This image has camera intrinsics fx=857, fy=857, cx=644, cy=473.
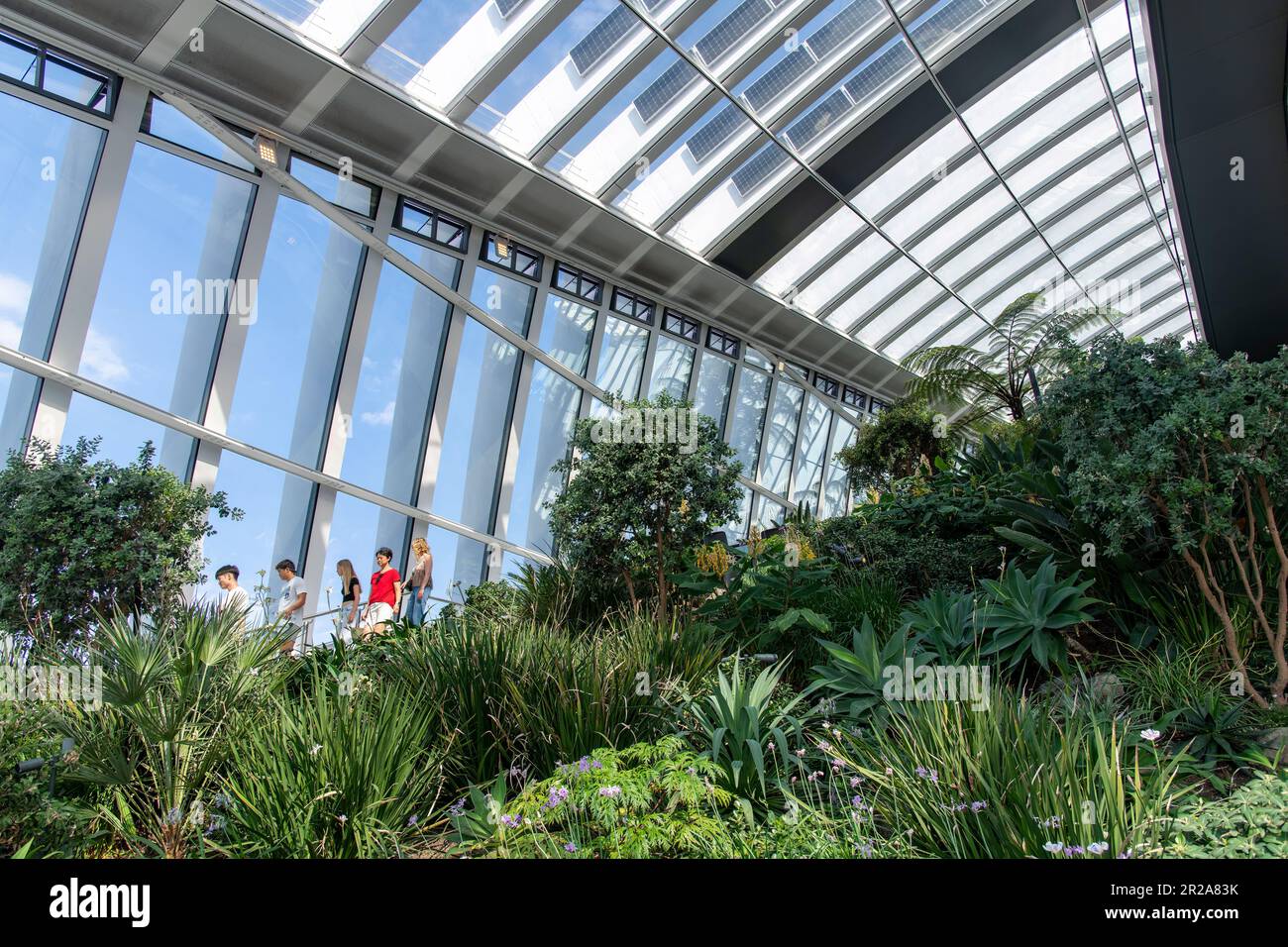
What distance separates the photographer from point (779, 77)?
12.3 m

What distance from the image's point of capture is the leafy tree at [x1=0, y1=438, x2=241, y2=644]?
6.02 meters

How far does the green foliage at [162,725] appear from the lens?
3.47 meters

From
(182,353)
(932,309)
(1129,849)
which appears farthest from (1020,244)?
(1129,849)

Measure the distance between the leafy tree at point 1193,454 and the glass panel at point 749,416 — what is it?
41.1 ft

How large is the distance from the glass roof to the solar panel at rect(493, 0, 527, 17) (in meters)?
0.03

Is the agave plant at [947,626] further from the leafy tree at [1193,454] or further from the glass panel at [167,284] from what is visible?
the glass panel at [167,284]

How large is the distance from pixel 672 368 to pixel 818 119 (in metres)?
5.00

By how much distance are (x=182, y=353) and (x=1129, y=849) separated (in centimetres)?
978

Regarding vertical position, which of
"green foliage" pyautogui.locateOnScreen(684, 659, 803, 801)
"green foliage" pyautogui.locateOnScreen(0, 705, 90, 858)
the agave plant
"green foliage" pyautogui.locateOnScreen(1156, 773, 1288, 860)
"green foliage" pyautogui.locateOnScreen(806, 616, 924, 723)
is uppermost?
the agave plant

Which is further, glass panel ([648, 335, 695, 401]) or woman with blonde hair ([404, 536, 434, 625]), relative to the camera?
glass panel ([648, 335, 695, 401])

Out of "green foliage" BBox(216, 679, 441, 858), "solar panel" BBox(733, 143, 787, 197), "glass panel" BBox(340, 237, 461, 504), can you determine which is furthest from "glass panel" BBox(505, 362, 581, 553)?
"green foliage" BBox(216, 679, 441, 858)

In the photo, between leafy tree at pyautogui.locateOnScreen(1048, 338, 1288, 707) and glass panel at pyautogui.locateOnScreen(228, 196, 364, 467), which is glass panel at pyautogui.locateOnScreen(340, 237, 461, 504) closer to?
glass panel at pyautogui.locateOnScreen(228, 196, 364, 467)

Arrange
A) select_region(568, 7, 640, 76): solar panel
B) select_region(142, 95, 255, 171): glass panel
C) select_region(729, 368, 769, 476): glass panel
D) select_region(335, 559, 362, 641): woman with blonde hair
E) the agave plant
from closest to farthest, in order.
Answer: the agave plant
select_region(335, 559, 362, 641): woman with blonde hair
select_region(142, 95, 255, 171): glass panel
select_region(568, 7, 640, 76): solar panel
select_region(729, 368, 769, 476): glass panel
